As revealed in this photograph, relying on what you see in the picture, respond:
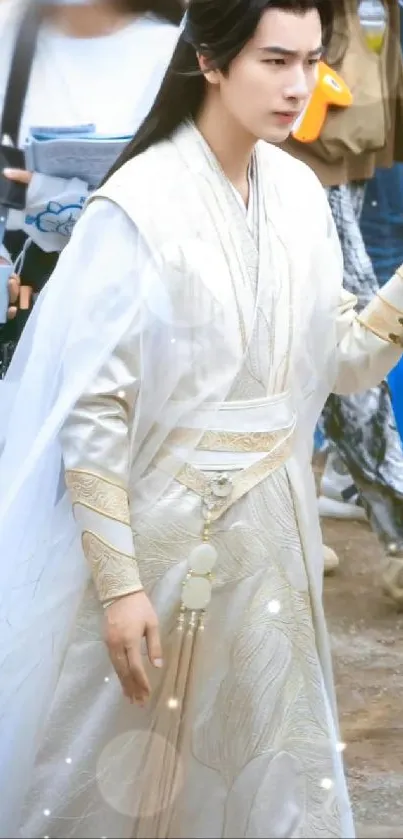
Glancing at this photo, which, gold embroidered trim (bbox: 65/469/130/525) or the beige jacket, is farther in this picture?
the beige jacket

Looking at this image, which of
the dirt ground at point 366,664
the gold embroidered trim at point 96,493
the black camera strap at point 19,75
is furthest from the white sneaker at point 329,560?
the black camera strap at point 19,75

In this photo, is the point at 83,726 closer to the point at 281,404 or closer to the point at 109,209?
the point at 281,404

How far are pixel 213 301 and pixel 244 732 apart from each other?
1.11 feet

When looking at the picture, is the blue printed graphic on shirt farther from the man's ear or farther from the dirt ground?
the dirt ground

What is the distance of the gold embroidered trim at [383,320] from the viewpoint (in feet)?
3.08

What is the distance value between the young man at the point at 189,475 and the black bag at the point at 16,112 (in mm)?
117

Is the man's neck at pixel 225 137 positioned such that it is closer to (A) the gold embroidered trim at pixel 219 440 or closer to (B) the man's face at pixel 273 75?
(B) the man's face at pixel 273 75

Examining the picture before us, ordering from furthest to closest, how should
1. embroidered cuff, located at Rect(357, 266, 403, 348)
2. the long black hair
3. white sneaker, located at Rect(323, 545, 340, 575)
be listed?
white sneaker, located at Rect(323, 545, 340, 575) → embroidered cuff, located at Rect(357, 266, 403, 348) → the long black hair

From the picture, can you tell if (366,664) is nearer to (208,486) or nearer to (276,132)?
(208,486)

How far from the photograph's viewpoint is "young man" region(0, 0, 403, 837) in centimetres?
85

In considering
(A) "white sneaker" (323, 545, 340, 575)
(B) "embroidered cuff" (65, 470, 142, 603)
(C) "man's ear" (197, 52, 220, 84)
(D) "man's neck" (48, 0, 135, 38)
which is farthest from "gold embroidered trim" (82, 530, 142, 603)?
(D) "man's neck" (48, 0, 135, 38)

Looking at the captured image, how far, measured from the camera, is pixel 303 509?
946 mm

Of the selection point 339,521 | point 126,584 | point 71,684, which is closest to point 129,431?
point 126,584

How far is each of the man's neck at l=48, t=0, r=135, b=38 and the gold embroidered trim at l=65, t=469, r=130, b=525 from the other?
0.47 m
